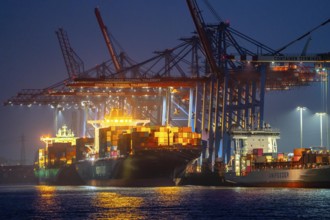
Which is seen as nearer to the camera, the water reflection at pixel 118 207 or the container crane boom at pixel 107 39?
the water reflection at pixel 118 207

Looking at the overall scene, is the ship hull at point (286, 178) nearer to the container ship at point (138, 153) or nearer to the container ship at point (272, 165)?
the container ship at point (272, 165)

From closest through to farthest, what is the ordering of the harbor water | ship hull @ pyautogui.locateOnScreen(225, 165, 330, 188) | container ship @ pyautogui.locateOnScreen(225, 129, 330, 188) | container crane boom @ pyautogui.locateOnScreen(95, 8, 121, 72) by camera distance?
the harbor water → ship hull @ pyautogui.locateOnScreen(225, 165, 330, 188) → container ship @ pyautogui.locateOnScreen(225, 129, 330, 188) → container crane boom @ pyautogui.locateOnScreen(95, 8, 121, 72)

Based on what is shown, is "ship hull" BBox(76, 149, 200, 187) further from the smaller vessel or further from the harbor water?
the smaller vessel

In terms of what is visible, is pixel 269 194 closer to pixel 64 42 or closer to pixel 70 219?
pixel 70 219

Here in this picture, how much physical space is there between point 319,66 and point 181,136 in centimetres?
1954

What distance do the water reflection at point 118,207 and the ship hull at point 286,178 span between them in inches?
862

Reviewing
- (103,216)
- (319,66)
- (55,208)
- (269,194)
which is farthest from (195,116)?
(103,216)

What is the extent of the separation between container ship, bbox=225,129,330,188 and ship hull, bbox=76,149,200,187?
6551mm

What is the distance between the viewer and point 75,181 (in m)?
142

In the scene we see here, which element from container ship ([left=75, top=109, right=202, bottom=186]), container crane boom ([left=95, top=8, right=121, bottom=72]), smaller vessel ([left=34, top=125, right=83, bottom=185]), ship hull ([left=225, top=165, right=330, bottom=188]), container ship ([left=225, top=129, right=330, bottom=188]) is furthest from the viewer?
container crane boom ([left=95, top=8, right=121, bottom=72])

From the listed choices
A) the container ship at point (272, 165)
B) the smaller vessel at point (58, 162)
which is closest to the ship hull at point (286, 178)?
the container ship at point (272, 165)

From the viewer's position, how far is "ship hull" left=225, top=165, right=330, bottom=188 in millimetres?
88438

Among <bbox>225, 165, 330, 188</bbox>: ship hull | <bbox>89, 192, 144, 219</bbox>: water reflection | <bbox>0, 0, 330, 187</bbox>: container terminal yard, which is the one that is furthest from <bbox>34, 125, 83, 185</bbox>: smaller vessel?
<bbox>89, 192, 144, 219</bbox>: water reflection

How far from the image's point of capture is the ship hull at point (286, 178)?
290ft
